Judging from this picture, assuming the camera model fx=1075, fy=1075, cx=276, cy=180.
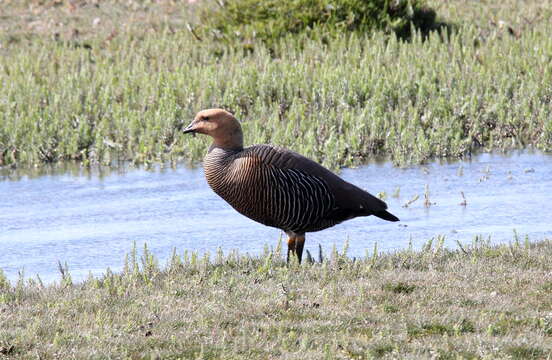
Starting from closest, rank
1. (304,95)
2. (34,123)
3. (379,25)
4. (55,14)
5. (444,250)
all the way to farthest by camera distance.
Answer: (444,250) → (34,123) → (304,95) → (379,25) → (55,14)

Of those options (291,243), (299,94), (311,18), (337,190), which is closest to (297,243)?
(291,243)

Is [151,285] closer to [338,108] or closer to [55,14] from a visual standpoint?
[338,108]

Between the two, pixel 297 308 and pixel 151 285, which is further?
pixel 151 285

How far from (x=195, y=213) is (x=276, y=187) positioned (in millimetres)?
2601

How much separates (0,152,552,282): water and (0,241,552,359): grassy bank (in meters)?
1.17

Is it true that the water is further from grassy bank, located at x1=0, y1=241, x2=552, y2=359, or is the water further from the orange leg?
grassy bank, located at x1=0, y1=241, x2=552, y2=359

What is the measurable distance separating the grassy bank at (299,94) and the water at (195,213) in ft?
2.04

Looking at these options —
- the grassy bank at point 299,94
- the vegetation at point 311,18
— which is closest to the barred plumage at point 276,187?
the grassy bank at point 299,94

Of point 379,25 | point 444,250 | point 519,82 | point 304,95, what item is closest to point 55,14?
point 379,25

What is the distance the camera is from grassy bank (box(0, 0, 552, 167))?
1302 centimetres

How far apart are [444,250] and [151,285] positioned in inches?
91.5

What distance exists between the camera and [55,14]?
21.1 metres

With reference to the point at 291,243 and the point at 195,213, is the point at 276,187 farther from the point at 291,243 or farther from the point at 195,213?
the point at 195,213

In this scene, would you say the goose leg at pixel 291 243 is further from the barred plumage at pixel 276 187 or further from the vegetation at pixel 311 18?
the vegetation at pixel 311 18
